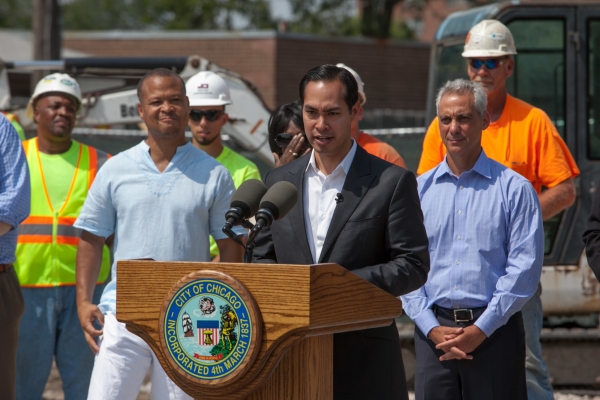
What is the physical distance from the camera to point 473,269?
4449mm

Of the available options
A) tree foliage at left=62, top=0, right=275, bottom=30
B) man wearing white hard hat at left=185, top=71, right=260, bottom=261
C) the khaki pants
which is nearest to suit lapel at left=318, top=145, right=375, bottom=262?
the khaki pants

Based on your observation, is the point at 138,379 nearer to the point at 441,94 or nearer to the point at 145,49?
the point at 441,94

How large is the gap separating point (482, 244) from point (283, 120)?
130 cm

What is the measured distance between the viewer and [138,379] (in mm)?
4531

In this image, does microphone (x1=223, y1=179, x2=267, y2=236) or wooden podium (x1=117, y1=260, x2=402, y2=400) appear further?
microphone (x1=223, y1=179, x2=267, y2=236)

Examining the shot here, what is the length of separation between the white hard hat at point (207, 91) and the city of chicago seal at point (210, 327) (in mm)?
3481

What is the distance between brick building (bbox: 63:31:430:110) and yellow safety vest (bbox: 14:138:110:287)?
18.9 m

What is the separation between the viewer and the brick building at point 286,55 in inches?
1022

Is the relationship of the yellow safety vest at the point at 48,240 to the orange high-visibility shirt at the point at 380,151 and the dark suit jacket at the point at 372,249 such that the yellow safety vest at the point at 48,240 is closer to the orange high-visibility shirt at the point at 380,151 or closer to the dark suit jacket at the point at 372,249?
the orange high-visibility shirt at the point at 380,151

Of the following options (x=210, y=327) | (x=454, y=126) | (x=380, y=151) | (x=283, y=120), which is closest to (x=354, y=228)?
(x=210, y=327)

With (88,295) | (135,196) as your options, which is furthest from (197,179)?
(88,295)

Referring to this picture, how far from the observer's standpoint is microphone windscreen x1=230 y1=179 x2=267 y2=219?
10.9 feet

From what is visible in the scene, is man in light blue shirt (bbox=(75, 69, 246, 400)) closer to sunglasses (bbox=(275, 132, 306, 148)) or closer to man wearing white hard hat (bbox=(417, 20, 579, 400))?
sunglasses (bbox=(275, 132, 306, 148))

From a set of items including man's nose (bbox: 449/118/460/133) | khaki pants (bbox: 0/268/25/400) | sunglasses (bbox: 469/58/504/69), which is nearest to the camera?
man's nose (bbox: 449/118/460/133)
